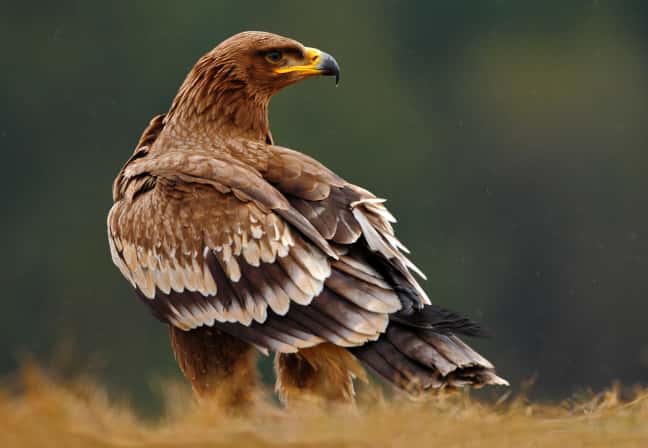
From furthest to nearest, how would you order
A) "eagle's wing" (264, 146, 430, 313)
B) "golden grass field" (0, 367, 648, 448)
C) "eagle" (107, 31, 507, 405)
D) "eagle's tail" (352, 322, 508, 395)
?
"eagle's wing" (264, 146, 430, 313)
"eagle" (107, 31, 507, 405)
"eagle's tail" (352, 322, 508, 395)
"golden grass field" (0, 367, 648, 448)

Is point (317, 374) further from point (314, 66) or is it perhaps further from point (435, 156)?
point (435, 156)

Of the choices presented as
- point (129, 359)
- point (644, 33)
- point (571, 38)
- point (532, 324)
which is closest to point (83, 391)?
point (129, 359)

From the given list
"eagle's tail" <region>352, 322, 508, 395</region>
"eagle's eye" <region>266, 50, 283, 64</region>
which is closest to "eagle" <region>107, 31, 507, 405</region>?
"eagle's tail" <region>352, 322, 508, 395</region>

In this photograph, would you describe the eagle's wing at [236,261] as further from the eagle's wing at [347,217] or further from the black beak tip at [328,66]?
the black beak tip at [328,66]

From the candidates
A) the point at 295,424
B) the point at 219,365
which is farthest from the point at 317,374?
the point at 295,424

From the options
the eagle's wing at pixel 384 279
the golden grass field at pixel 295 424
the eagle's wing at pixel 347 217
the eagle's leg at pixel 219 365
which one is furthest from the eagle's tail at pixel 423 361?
the eagle's leg at pixel 219 365

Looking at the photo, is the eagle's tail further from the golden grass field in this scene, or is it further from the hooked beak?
the hooked beak

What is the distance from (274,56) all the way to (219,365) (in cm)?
138

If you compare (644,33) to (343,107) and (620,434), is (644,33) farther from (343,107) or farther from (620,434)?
(620,434)

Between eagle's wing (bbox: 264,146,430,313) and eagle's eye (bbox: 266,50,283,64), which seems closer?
eagle's wing (bbox: 264,146,430,313)

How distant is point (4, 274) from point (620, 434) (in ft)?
57.4

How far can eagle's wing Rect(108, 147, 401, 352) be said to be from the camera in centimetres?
507

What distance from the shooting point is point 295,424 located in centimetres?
410

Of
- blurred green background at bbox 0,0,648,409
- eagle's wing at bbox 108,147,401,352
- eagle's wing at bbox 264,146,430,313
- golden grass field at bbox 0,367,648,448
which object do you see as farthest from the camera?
blurred green background at bbox 0,0,648,409
